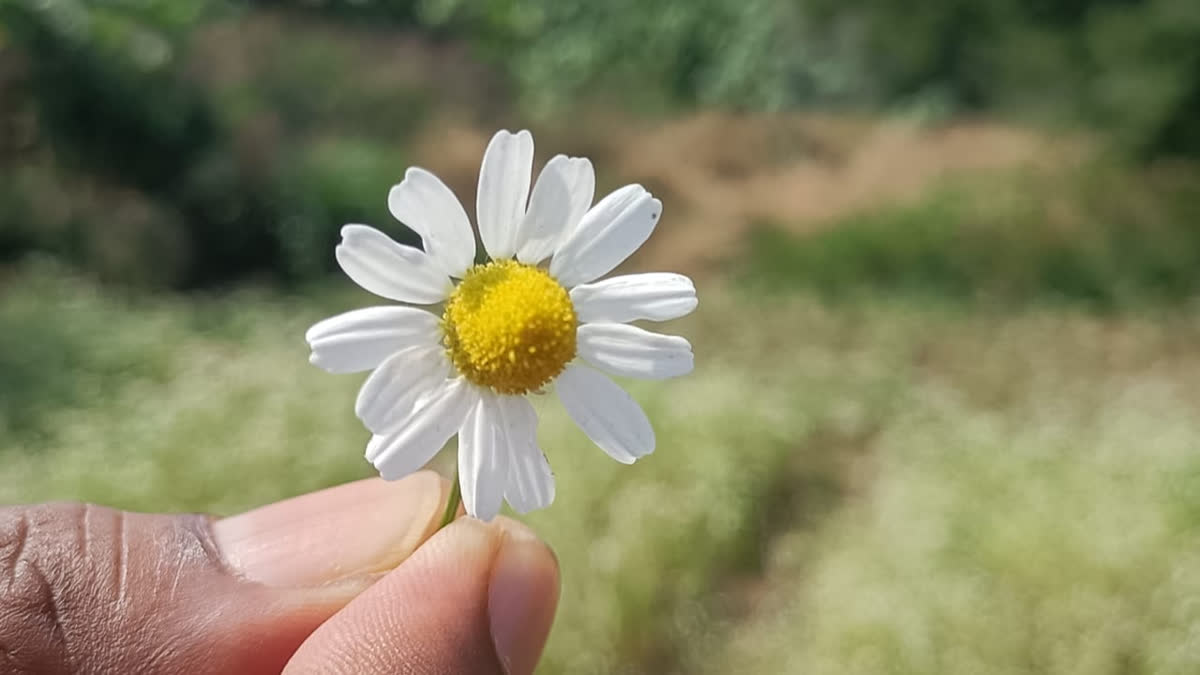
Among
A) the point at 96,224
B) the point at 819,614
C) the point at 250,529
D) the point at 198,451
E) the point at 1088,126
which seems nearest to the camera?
the point at 250,529

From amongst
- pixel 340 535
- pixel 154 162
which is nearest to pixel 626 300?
pixel 340 535

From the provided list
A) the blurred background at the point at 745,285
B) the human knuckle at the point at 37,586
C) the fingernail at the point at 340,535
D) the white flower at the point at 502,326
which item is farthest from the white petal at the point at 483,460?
the blurred background at the point at 745,285

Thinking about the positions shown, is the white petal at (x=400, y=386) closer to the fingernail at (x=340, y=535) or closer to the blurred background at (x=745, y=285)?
the fingernail at (x=340, y=535)

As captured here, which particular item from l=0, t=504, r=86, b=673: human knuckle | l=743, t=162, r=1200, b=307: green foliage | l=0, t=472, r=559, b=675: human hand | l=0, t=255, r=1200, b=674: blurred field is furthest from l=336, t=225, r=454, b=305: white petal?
l=743, t=162, r=1200, b=307: green foliage

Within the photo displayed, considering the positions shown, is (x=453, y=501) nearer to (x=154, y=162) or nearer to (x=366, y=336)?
(x=366, y=336)

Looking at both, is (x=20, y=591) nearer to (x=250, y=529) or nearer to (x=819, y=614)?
(x=250, y=529)

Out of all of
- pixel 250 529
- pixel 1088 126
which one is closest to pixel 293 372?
pixel 250 529
